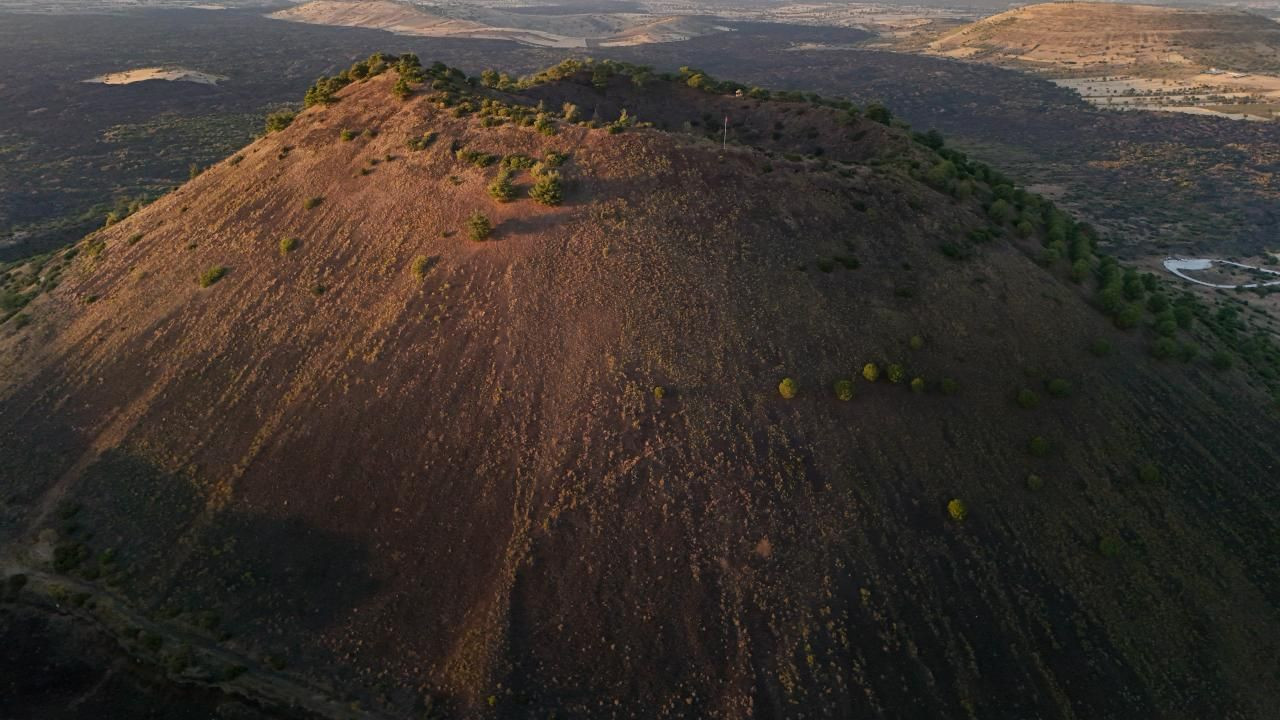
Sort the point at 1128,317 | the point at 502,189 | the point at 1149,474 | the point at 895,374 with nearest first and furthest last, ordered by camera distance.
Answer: the point at 1149,474, the point at 895,374, the point at 1128,317, the point at 502,189

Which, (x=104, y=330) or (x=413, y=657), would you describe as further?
(x=104, y=330)

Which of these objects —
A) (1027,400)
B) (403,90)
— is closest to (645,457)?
(1027,400)

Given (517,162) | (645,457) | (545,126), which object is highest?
(545,126)

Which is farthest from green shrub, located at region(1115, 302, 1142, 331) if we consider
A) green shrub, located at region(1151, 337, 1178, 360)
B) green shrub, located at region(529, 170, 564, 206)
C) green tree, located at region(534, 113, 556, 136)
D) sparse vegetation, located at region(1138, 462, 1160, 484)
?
green tree, located at region(534, 113, 556, 136)

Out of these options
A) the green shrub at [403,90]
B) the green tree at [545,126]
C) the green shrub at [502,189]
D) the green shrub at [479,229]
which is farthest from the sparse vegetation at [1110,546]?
the green shrub at [403,90]

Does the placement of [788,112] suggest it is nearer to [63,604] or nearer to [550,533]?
[550,533]

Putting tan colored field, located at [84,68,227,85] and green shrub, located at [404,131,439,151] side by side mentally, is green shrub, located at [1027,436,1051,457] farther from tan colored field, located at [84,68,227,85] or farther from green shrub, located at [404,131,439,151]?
tan colored field, located at [84,68,227,85]

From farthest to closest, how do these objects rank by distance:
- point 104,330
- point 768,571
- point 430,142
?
1. point 430,142
2. point 104,330
3. point 768,571

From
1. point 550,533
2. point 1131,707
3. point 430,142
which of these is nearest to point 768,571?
point 550,533

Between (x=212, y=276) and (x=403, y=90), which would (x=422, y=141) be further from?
(x=212, y=276)
